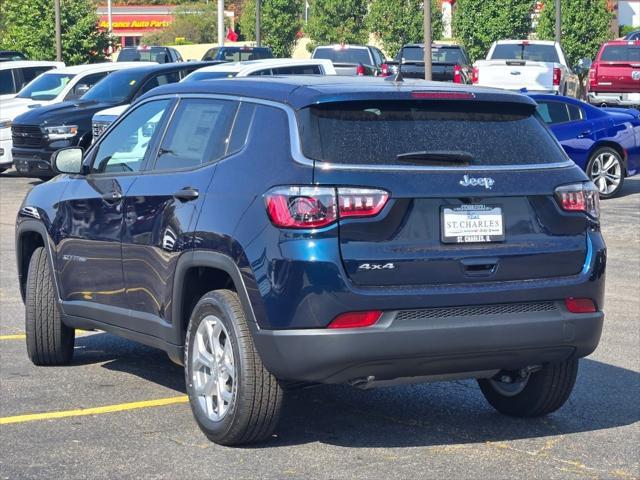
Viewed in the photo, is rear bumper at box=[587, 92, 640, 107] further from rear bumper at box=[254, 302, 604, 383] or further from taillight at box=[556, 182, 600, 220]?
rear bumper at box=[254, 302, 604, 383]

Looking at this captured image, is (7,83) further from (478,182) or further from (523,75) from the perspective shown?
(478,182)

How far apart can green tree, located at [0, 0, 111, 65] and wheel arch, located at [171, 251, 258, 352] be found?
41205 mm

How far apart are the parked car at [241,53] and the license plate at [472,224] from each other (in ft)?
84.1

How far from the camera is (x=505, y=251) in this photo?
5.93 m

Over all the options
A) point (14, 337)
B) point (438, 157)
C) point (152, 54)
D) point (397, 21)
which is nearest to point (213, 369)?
point (438, 157)

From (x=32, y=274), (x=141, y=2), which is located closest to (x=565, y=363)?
(x=32, y=274)

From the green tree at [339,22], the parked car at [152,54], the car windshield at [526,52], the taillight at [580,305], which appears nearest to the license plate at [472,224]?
the taillight at [580,305]

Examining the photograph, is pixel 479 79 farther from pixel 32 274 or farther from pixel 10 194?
pixel 32 274

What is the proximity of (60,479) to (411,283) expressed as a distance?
1722mm

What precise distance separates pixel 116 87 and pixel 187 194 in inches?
604

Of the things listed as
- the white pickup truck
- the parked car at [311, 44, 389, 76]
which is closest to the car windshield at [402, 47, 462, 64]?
the parked car at [311, 44, 389, 76]

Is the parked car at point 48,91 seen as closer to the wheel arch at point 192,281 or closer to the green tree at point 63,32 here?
the wheel arch at point 192,281

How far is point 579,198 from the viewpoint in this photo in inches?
244

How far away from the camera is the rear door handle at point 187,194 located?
20.8 ft
